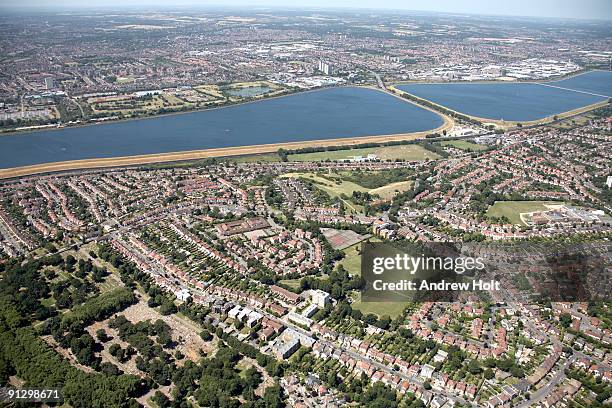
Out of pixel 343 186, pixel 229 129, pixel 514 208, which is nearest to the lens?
pixel 514 208

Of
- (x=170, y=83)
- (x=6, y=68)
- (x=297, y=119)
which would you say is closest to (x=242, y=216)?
(x=297, y=119)

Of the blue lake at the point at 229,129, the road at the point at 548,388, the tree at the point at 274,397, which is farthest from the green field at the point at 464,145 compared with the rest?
the tree at the point at 274,397

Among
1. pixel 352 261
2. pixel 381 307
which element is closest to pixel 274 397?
→ pixel 381 307

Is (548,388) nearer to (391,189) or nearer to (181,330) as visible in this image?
(181,330)

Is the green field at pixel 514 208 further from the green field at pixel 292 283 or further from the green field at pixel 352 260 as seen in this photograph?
the green field at pixel 292 283

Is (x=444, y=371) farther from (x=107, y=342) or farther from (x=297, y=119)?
(x=297, y=119)

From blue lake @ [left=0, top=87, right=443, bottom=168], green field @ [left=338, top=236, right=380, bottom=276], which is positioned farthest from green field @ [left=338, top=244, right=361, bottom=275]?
blue lake @ [left=0, top=87, right=443, bottom=168]
